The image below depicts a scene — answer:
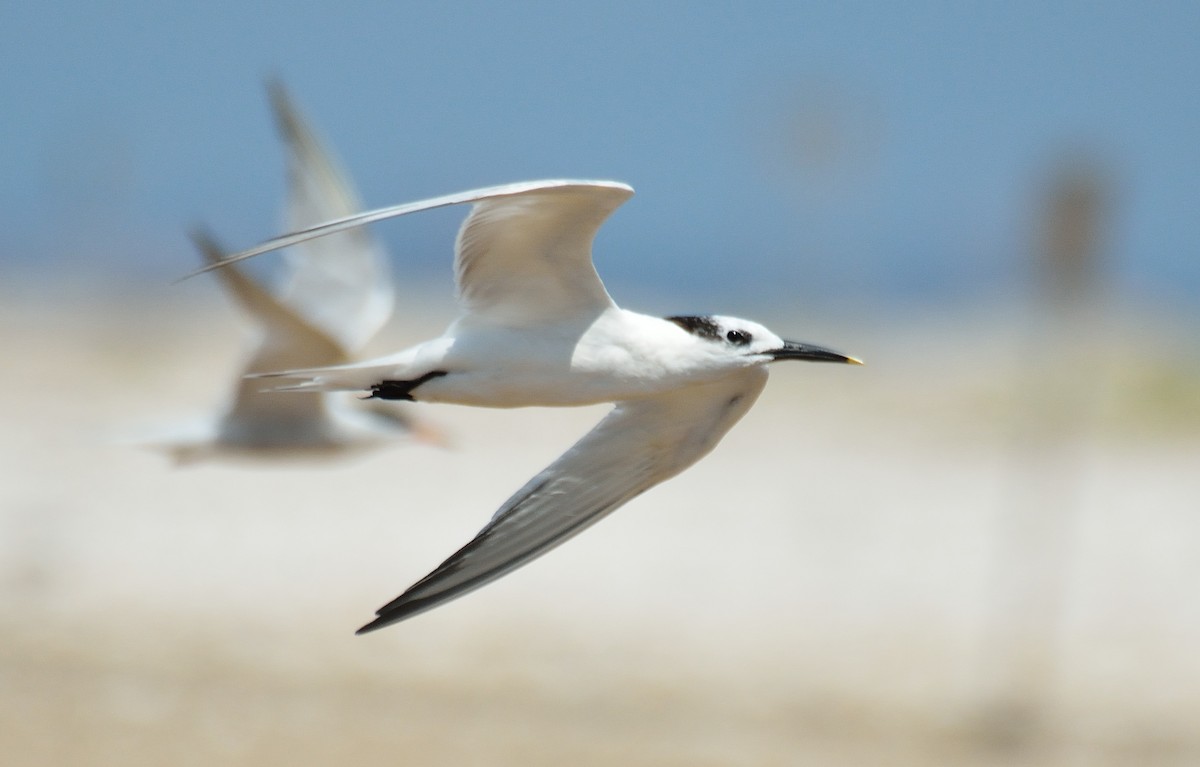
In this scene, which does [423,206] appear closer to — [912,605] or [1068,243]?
[1068,243]

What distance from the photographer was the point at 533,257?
15.9ft

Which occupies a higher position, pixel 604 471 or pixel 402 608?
pixel 604 471

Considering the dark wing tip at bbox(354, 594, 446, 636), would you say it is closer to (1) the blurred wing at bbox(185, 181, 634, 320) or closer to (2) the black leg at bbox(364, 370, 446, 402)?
(2) the black leg at bbox(364, 370, 446, 402)

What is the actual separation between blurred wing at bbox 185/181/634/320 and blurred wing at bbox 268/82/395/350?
3102mm

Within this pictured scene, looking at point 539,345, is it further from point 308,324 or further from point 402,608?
point 308,324

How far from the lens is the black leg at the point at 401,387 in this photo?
4871 mm

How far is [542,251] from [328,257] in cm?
350

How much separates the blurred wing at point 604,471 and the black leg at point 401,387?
577 millimetres

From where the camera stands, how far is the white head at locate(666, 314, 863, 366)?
4.93 meters

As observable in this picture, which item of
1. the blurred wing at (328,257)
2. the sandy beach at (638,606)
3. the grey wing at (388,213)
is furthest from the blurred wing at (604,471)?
the sandy beach at (638,606)

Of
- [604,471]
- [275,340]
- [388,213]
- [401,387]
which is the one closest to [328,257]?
[275,340]

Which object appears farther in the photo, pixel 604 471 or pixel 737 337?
pixel 604 471

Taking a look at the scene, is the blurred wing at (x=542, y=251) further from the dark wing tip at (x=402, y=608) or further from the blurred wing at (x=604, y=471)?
the dark wing tip at (x=402, y=608)

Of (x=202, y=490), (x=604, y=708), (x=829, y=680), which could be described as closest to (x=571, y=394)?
(x=604, y=708)
